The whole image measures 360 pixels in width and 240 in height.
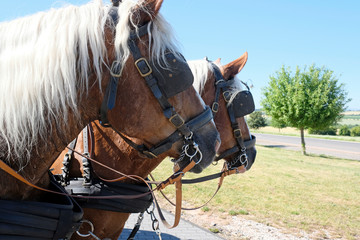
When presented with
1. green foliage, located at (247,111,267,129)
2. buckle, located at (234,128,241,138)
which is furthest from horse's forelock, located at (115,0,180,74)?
green foliage, located at (247,111,267,129)

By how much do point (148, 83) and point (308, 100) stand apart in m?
17.6

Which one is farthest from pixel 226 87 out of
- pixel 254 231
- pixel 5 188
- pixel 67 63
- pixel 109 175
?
pixel 254 231

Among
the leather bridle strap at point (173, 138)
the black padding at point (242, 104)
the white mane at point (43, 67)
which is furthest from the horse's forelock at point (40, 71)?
the black padding at point (242, 104)

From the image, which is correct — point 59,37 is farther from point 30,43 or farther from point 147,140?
point 147,140

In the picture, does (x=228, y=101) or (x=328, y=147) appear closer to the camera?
(x=228, y=101)

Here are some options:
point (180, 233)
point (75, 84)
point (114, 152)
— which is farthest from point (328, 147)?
point (75, 84)

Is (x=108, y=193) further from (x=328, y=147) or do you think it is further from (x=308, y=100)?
(x=328, y=147)

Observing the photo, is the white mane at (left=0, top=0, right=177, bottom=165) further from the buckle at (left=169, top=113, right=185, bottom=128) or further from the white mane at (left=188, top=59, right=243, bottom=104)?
the white mane at (left=188, top=59, right=243, bottom=104)

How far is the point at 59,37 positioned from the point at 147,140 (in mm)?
662

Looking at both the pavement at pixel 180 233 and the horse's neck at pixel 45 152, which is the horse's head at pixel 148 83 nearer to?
the horse's neck at pixel 45 152

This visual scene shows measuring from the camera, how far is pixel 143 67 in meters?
1.33

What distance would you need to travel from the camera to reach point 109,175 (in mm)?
1938

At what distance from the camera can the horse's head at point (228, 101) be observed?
2.98 m

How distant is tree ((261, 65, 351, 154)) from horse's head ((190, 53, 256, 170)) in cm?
1514
